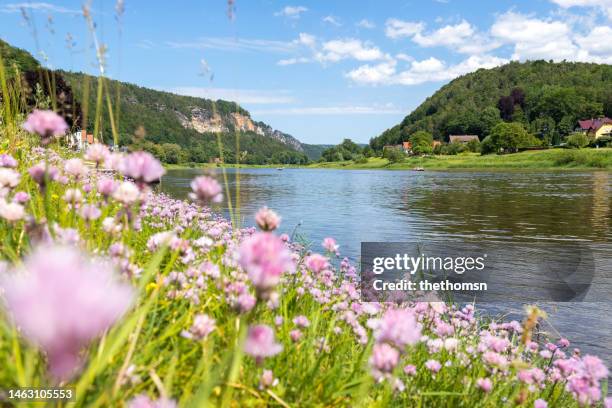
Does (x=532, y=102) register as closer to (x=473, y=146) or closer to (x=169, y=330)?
(x=473, y=146)

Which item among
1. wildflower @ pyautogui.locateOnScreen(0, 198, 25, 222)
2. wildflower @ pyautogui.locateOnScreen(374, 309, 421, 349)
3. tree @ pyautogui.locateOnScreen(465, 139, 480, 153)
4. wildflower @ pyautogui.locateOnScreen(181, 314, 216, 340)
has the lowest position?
wildflower @ pyautogui.locateOnScreen(181, 314, 216, 340)

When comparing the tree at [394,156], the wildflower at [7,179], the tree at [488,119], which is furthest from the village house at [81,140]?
the tree at [488,119]

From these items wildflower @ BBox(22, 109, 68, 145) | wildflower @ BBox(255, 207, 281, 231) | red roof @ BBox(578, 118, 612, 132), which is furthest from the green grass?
wildflower @ BBox(22, 109, 68, 145)

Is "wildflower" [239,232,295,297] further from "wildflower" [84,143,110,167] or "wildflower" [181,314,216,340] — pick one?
"wildflower" [84,143,110,167]

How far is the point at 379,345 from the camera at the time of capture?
56.1 inches

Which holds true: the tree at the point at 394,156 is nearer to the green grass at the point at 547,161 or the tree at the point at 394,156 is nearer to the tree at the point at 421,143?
the tree at the point at 421,143

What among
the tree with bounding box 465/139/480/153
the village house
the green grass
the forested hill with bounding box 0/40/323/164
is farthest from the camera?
the tree with bounding box 465/139/480/153

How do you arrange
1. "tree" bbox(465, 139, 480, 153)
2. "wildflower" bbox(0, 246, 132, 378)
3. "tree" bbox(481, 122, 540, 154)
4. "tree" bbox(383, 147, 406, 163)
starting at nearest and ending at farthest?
"wildflower" bbox(0, 246, 132, 378)
"tree" bbox(481, 122, 540, 154)
"tree" bbox(465, 139, 480, 153)
"tree" bbox(383, 147, 406, 163)

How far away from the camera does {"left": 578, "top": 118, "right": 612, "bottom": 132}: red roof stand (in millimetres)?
130000

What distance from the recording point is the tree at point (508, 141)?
115188 mm

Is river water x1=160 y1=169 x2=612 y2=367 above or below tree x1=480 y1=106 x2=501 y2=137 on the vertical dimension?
below

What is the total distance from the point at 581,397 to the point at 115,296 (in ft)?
8.59

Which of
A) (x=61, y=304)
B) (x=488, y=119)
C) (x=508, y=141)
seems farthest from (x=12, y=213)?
(x=488, y=119)

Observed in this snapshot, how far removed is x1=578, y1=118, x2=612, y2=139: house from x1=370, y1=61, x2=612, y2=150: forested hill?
147 inches
